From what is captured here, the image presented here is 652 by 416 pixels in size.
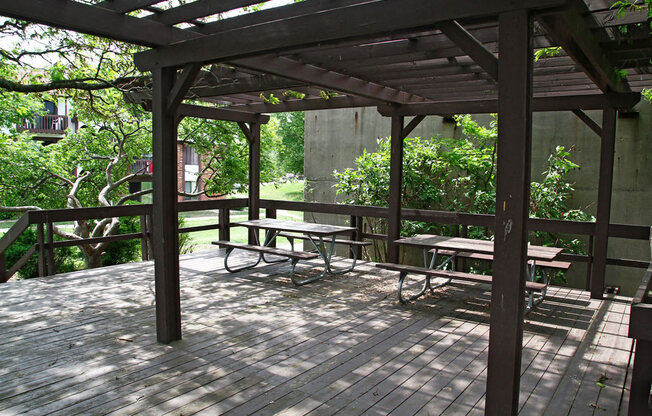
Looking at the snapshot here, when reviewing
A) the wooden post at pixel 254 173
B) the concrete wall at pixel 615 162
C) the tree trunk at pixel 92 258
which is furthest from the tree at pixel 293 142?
the wooden post at pixel 254 173

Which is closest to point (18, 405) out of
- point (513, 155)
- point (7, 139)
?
point (513, 155)

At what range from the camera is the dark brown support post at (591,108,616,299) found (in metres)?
5.20

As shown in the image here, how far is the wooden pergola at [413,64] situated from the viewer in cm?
242

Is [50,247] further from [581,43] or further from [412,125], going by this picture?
[581,43]

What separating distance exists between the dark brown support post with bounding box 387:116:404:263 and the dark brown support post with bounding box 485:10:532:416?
12.2 ft

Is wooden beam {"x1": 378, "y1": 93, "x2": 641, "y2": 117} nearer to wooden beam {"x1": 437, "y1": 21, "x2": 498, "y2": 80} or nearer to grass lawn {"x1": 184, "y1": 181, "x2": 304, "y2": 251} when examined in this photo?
wooden beam {"x1": 437, "y1": 21, "x2": 498, "y2": 80}

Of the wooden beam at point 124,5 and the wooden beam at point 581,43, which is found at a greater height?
the wooden beam at point 124,5

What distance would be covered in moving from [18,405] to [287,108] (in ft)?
17.7

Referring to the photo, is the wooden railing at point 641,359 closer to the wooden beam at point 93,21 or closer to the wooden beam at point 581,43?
the wooden beam at point 581,43

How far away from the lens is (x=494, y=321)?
8.32 feet

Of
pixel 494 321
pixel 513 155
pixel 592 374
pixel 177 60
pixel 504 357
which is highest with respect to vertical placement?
pixel 177 60

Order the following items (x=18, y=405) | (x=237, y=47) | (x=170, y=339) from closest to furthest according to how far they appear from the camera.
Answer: (x=18, y=405), (x=237, y=47), (x=170, y=339)

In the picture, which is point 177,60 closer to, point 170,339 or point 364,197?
point 170,339

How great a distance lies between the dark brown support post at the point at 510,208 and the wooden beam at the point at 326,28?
0.64 ft
